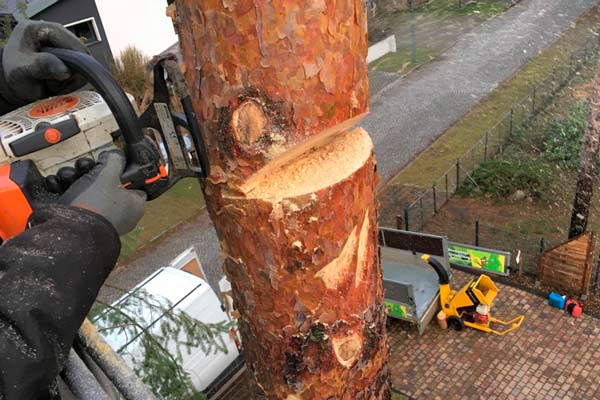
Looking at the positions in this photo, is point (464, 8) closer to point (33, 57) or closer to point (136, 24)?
point (136, 24)

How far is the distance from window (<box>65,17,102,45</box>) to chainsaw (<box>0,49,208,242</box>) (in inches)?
481

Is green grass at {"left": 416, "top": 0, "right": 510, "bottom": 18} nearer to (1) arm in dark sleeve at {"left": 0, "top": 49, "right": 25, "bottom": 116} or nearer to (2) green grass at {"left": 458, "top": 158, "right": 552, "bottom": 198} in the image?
(2) green grass at {"left": 458, "top": 158, "right": 552, "bottom": 198}

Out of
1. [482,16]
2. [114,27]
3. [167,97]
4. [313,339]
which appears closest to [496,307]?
[313,339]

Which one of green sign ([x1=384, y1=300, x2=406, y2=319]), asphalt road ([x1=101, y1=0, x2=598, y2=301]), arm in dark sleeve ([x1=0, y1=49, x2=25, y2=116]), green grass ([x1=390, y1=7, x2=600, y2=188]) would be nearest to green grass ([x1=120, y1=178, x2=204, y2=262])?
asphalt road ([x1=101, y1=0, x2=598, y2=301])

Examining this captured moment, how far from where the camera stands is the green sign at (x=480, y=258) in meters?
7.19

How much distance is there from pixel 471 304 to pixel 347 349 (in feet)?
18.5

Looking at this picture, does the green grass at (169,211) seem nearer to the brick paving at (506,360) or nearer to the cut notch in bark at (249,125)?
the brick paving at (506,360)

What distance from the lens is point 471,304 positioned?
709cm

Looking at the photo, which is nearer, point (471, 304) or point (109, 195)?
point (109, 195)

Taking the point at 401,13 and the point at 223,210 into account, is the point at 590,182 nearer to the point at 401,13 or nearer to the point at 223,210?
the point at 223,210

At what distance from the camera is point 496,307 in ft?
25.0

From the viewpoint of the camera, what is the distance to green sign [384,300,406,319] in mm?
7171

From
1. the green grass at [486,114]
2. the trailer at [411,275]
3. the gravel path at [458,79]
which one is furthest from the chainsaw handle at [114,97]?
the gravel path at [458,79]

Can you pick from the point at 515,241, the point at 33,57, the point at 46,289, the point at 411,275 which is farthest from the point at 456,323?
the point at 46,289
